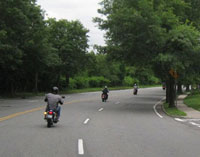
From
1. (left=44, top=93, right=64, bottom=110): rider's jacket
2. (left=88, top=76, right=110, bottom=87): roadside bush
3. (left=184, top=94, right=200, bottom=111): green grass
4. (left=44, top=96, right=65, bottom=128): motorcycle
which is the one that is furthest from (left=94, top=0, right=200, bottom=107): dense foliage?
(left=88, top=76, right=110, bottom=87): roadside bush

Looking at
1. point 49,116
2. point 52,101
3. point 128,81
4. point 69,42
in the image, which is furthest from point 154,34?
point 128,81

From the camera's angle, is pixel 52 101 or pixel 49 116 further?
pixel 52 101

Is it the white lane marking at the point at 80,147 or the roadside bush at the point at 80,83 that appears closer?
the white lane marking at the point at 80,147

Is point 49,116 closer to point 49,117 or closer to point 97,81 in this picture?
point 49,117

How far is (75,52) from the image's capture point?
5678 cm

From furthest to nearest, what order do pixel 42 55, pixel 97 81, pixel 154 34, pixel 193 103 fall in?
pixel 97 81, pixel 42 55, pixel 193 103, pixel 154 34

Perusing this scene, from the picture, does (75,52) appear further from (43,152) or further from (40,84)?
(43,152)

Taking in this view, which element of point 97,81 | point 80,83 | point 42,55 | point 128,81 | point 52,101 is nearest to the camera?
Result: point 52,101

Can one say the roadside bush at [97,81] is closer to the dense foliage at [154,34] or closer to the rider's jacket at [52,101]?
the dense foliage at [154,34]

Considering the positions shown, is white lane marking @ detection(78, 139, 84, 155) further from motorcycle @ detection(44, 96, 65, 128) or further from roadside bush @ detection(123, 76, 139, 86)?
roadside bush @ detection(123, 76, 139, 86)

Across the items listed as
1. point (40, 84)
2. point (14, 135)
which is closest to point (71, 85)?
point (40, 84)

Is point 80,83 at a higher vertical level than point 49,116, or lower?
higher

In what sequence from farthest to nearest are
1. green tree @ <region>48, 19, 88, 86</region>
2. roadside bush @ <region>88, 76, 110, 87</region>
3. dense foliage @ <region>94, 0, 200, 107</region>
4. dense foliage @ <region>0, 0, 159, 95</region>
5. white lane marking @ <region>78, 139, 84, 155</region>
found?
roadside bush @ <region>88, 76, 110, 87</region> → green tree @ <region>48, 19, 88, 86</region> → dense foliage @ <region>0, 0, 159, 95</region> → dense foliage @ <region>94, 0, 200, 107</region> → white lane marking @ <region>78, 139, 84, 155</region>

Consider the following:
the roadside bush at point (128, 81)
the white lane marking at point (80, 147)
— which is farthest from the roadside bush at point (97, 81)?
the white lane marking at point (80, 147)
